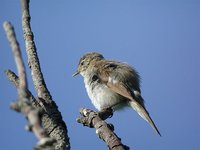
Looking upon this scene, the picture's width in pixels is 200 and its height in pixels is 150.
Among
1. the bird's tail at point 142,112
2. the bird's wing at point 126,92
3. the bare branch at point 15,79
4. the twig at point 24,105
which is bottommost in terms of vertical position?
the twig at point 24,105

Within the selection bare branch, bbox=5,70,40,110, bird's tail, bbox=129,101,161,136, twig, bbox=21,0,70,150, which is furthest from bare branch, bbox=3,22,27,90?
bird's tail, bbox=129,101,161,136

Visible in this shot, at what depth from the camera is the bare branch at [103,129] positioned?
2.22 m

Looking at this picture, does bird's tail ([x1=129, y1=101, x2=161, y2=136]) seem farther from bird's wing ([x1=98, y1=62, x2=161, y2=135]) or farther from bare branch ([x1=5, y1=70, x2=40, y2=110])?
bare branch ([x1=5, y1=70, x2=40, y2=110])

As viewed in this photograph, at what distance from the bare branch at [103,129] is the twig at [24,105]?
1350 millimetres

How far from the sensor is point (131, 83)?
768 cm

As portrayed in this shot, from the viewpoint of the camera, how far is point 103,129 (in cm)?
281

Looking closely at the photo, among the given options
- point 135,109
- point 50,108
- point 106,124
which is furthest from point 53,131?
point 135,109

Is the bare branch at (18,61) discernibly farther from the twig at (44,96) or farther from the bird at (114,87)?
the bird at (114,87)

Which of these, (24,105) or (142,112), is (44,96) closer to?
(24,105)

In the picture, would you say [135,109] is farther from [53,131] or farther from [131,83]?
[53,131]

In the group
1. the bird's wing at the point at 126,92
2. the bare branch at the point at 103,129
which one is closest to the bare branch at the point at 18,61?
the bare branch at the point at 103,129

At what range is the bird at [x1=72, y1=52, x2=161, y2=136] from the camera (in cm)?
733

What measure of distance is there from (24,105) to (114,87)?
6.55m

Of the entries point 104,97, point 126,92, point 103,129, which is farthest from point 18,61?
point 104,97
